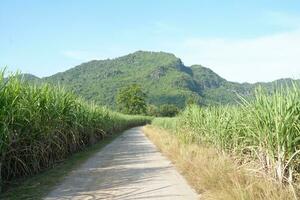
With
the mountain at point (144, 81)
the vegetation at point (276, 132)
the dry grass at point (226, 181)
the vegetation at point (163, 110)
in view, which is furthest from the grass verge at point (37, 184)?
the mountain at point (144, 81)

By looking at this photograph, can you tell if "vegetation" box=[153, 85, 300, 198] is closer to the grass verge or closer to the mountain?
the grass verge

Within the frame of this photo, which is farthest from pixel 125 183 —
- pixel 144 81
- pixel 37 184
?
pixel 144 81

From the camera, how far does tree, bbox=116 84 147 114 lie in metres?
118

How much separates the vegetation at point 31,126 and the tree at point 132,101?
98179 millimetres

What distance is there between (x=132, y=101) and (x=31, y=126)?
4097 inches

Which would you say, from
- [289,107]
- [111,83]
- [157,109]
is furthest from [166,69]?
[289,107]

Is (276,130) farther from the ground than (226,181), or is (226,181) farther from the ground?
(276,130)

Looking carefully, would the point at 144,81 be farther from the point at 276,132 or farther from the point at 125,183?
the point at 276,132

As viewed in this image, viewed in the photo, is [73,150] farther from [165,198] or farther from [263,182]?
[263,182]

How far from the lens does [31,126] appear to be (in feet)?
42.4

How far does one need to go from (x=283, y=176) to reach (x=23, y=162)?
687 cm

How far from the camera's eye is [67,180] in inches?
468

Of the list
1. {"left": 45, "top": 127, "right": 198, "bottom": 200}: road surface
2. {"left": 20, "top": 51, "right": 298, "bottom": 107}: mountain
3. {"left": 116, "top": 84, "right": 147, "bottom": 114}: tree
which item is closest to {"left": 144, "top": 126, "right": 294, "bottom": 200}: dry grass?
{"left": 45, "top": 127, "right": 198, "bottom": 200}: road surface

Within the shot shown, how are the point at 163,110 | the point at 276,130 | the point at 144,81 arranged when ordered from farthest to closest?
the point at 144,81, the point at 163,110, the point at 276,130
